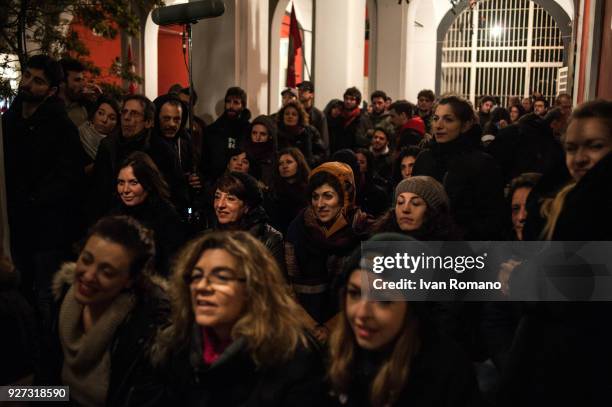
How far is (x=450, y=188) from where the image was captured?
4059 millimetres

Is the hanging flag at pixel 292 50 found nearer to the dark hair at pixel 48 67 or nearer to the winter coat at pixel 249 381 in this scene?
the dark hair at pixel 48 67

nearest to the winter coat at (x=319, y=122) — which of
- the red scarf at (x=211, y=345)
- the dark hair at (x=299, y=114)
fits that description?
the dark hair at (x=299, y=114)

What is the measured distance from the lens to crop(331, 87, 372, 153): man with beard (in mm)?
8844

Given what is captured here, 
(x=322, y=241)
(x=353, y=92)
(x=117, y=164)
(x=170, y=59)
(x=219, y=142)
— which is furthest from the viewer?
(x=170, y=59)

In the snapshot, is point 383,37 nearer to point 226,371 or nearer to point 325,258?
point 325,258

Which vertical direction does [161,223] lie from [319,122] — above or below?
below

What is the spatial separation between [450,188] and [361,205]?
1.58 m

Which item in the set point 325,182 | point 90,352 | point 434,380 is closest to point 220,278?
point 90,352

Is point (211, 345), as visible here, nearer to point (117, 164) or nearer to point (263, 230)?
point (263, 230)

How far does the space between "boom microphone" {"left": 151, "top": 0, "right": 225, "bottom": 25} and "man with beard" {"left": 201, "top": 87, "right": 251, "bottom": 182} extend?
1.24m

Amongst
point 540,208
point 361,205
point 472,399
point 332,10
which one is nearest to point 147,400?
point 472,399

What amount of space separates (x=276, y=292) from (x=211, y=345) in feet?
0.88

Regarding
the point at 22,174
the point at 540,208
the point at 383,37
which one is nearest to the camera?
the point at 540,208

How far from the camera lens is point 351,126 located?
8938mm
